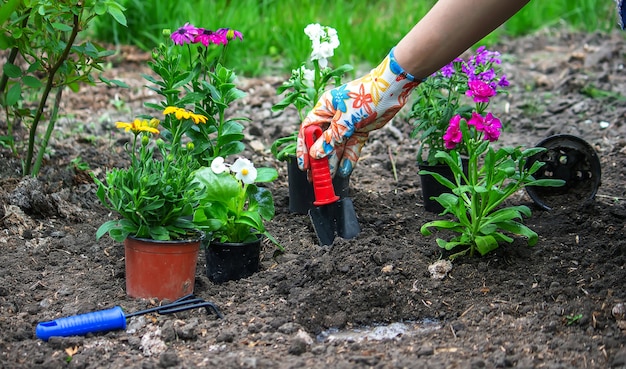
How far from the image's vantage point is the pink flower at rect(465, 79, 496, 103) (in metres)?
2.75

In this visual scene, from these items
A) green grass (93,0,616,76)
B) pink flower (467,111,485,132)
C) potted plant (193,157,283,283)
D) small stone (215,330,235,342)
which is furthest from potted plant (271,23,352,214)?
green grass (93,0,616,76)

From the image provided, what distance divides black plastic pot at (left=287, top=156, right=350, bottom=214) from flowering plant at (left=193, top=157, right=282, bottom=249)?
451 millimetres

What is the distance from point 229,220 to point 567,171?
1360 millimetres

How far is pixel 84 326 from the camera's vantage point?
2145 millimetres

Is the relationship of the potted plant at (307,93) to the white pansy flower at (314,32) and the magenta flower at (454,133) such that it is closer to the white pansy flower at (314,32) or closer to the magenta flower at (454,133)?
the white pansy flower at (314,32)

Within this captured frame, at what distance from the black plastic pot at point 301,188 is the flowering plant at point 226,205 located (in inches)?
17.8

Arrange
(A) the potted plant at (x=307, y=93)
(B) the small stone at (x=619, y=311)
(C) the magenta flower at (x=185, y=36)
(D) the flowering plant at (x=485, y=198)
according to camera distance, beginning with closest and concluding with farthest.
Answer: (B) the small stone at (x=619, y=311) → (D) the flowering plant at (x=485, y=198) → (C) the magenta flower at (x=185, y=36) → (A) the potted plant at (x=307, y=93)

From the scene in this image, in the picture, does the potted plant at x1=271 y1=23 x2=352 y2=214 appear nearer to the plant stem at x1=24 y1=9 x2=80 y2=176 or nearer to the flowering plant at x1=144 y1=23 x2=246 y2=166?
the flowering plant at x1=144 y1=23 x2=246 y2=166

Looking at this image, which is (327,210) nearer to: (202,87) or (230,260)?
(230,260)

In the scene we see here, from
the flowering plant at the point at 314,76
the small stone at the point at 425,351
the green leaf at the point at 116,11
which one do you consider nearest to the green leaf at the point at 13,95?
the green leaf at the point at 116,11

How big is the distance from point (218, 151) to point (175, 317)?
2.21ft

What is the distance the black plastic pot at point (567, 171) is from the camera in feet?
9.65

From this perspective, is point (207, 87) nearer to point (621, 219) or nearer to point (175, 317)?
point (175, 317)

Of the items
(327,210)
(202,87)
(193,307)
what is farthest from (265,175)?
(193,307)
